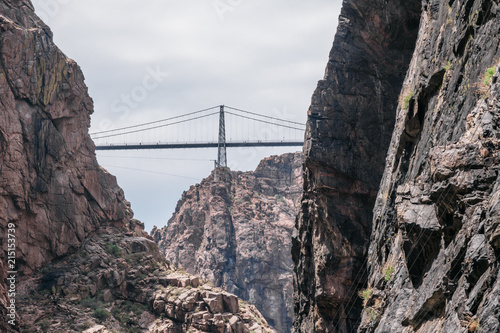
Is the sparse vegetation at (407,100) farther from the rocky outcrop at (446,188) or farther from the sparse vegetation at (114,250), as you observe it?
the sparse vegetation at (114,250)

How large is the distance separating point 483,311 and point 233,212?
91.4 meters

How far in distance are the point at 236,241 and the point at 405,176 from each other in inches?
3147

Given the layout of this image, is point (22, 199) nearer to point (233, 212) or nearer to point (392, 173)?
point (392, 173)

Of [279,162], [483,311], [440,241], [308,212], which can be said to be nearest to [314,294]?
[308,212]

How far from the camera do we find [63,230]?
1954 inches

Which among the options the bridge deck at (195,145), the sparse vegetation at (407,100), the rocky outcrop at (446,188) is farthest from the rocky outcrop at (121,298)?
the bridge deck at (195,145)

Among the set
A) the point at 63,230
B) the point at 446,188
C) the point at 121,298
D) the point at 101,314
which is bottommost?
the point at 101,314

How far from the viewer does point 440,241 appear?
14.4 meters

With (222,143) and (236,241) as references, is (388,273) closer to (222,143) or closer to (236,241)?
(236,241)

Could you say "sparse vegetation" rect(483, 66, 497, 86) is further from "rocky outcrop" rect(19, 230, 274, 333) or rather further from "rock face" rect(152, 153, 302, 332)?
"rock face" rect(152, 153, 302, 332)

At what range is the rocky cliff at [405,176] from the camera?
12297 millimetres

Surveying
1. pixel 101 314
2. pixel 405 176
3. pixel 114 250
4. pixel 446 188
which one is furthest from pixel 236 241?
pixel 446 188

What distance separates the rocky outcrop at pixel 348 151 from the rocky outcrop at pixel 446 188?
11.2 m

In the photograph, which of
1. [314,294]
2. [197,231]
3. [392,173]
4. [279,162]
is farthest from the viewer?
[279,162]
